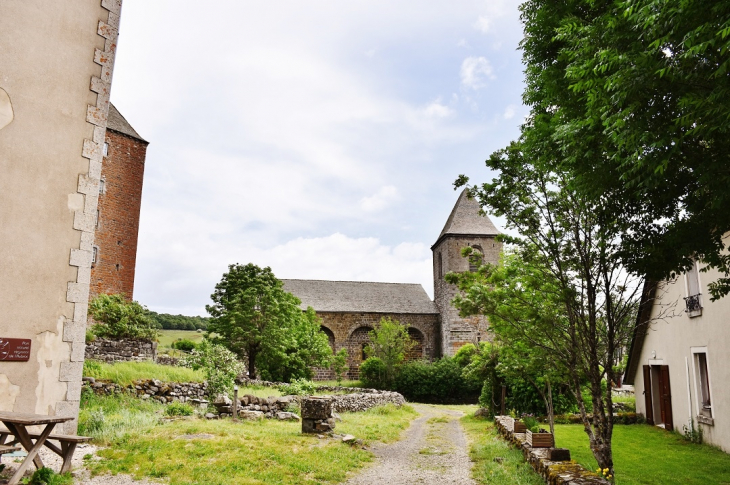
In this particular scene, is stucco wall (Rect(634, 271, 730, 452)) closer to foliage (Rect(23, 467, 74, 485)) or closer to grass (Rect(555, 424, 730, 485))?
grass (Rect(555, 424, 730, 485))

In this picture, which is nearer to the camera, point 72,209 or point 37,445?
point 37,445

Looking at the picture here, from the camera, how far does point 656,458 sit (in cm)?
998

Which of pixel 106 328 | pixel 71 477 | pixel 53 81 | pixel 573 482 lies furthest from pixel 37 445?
pixel 106 328

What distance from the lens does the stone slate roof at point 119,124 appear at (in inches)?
1114

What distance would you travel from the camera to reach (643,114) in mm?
4828

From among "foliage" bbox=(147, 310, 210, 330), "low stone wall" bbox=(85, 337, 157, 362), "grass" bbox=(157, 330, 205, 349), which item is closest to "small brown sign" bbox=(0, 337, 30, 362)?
"low stone wall" bbox=(85, 337, 157, 362)

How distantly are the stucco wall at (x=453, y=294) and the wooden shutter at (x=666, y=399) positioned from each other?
1948 centimetres

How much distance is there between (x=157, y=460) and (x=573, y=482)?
573 centimetres

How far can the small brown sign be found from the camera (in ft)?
21.0

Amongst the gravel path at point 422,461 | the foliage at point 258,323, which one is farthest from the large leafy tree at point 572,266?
the foliage at point 258,323

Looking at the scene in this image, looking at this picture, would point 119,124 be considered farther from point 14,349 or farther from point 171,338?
point 171,338

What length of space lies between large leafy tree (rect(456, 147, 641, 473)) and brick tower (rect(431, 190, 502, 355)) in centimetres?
2727

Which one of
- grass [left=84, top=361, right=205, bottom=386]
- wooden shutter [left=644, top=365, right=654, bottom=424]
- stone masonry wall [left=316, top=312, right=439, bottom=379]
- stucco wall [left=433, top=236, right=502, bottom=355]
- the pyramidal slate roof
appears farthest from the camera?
the pyramidal slate roof

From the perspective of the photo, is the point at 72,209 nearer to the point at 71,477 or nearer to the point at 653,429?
the point at 71,477
